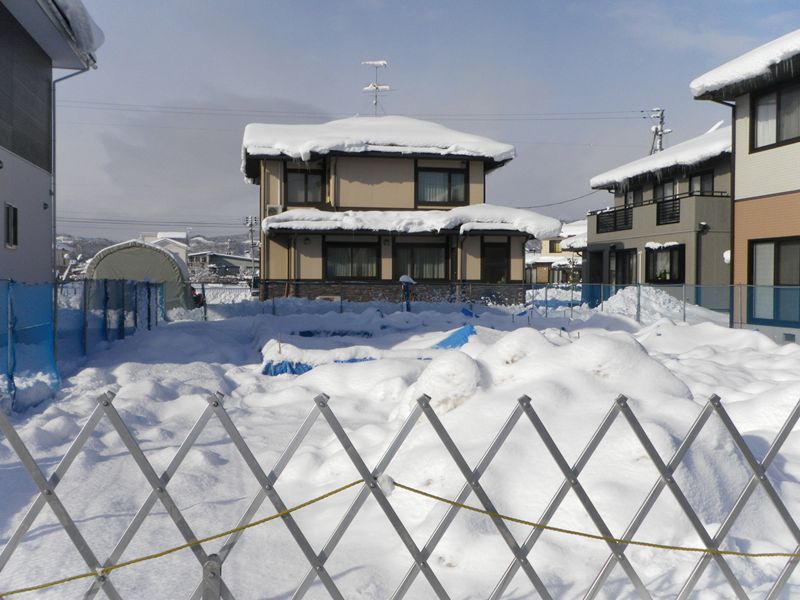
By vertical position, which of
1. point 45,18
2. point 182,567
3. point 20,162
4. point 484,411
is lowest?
point 182,567

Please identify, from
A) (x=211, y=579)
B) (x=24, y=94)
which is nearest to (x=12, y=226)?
(x=24, y=94)

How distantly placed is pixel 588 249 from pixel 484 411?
78.2ft

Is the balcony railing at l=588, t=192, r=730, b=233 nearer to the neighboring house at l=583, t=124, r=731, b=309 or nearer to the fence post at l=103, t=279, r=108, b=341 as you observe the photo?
the neighboring house at l=583, t=124, r=731, b=309

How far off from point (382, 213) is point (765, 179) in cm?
1267

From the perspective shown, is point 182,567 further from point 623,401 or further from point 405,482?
point 623,401

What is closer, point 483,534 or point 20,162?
point 483,534

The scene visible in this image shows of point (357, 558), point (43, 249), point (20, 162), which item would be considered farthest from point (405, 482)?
point (43, 249)

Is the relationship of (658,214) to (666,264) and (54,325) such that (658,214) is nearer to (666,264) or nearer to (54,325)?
(666,264)

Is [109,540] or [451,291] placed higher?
[451,291]

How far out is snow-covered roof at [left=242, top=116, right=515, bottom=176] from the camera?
22875mm

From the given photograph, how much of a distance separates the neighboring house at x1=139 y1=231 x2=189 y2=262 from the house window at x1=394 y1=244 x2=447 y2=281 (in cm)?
4318

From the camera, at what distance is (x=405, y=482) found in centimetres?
448

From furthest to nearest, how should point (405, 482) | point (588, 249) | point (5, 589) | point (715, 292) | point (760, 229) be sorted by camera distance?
point (588, 249) < point (715, 292) < point (760, 229) < point (405, 482) < point (5, 589)

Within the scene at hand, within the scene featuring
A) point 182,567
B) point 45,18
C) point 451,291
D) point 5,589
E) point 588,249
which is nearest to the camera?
point 5,589
